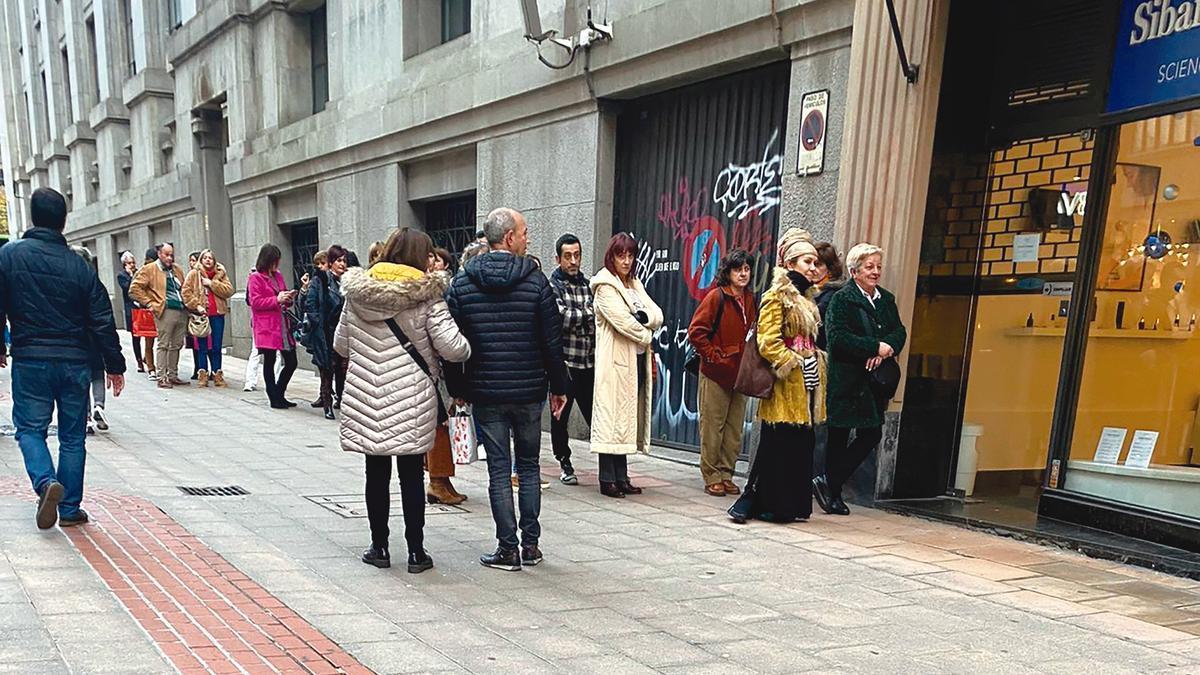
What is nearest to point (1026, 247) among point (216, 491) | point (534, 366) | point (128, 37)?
point (534, 366)

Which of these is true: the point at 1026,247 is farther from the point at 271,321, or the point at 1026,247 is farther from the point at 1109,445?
the point at 271,321

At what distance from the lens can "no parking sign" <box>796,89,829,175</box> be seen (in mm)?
6363

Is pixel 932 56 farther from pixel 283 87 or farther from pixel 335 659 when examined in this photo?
pixel 283 87

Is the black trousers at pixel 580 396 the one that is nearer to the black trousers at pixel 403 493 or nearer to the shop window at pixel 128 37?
the black trousers at pixel 403 493

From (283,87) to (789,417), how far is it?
12.8 metres

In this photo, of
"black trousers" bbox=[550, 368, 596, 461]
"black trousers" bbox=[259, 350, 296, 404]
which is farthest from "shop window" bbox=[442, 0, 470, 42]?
"black trousers" bbox=[550, 368, 596, 461]

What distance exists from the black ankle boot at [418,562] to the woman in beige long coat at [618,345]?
1873 millimetres

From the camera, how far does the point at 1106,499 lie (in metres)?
5.24

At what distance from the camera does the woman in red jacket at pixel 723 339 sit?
19.5 ft

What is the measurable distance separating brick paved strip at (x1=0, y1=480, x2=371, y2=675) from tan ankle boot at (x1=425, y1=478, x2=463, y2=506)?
5.19 ft

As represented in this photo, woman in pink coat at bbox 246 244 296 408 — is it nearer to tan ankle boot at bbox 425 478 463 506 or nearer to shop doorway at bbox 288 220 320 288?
shop doorway at bbox 288 220 320 288

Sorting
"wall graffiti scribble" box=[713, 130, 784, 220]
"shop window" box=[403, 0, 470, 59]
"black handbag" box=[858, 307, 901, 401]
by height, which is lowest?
"black handbag" box=[858, 307, 901, 401]

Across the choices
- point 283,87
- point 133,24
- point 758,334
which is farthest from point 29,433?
point 133,24

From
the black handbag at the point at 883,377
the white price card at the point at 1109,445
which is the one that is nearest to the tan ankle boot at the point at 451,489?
the black handbag at the point at 883,377
